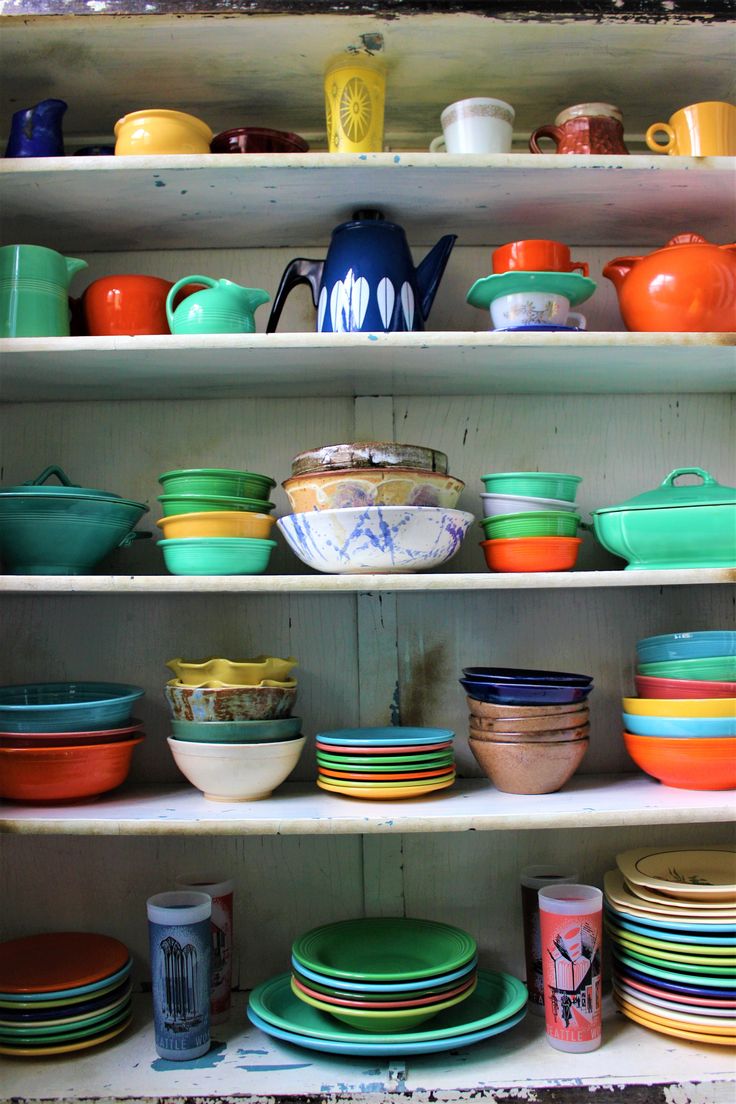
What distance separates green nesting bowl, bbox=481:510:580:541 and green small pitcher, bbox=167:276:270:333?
499mm

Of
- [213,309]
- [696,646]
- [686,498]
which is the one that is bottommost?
[696,646]

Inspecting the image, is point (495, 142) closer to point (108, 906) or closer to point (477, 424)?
point (477, 424)

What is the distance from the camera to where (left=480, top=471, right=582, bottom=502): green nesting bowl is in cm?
147

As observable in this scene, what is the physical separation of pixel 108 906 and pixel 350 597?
27.2 inches

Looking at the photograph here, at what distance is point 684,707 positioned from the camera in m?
1.41

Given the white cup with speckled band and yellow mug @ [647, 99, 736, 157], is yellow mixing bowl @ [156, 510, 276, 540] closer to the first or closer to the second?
the white cup with speckled band

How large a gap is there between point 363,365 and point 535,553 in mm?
403

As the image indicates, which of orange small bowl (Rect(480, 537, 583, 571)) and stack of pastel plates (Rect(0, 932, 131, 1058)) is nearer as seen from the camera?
stack of pastel plates (Rect(0, 932, 131, 1058))

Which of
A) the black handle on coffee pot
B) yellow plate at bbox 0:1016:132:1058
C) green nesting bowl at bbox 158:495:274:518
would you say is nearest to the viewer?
yellow plate at bbox 0:1016:132:1058

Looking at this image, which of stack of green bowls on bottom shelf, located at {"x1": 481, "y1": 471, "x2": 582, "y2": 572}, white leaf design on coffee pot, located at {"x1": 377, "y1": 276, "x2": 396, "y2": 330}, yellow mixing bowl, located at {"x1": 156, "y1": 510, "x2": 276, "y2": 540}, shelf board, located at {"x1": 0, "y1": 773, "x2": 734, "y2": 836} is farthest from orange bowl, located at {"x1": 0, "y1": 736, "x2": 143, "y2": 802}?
white leaf design on coffee pot, located at {"x1": 377, "y1": 276, "x2": 396, "y2": 330}

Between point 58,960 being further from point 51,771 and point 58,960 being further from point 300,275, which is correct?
point 300,275

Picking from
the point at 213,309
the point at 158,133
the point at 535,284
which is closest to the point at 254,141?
the point at 158,133

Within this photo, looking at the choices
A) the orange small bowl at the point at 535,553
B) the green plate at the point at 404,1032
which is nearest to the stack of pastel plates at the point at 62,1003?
the green plate at the point at 404,1032

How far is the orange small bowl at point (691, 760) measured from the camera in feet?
4.56
